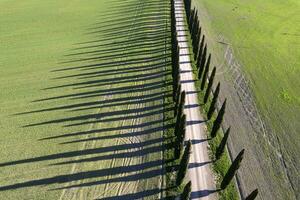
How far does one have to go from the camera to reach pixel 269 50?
1572 inches

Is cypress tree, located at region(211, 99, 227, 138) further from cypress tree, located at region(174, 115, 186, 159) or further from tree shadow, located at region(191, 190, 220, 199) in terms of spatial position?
tree shadow, located at region(191, 190, 220, 199)

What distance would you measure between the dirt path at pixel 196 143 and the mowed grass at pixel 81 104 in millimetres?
2390

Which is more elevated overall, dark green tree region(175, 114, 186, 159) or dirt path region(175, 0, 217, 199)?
dark green tree region(175, 114, 186, 159)

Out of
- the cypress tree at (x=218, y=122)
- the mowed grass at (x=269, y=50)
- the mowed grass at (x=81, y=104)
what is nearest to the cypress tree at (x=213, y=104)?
the cypress tree at (x=218, y=122)

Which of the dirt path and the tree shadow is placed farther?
the dirt path

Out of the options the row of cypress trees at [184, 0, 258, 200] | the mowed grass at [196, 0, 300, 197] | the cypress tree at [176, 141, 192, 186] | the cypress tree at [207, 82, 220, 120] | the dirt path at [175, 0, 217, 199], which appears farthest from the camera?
the mowed grass at [196, 0, 300, 197]

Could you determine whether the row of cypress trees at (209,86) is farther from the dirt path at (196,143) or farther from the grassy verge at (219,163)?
the dirt path at (196,143)

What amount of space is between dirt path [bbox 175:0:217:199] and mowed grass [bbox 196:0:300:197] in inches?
235

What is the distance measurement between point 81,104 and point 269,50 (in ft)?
83.6

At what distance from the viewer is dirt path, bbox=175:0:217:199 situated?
21438mm

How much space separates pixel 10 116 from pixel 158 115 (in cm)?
1363

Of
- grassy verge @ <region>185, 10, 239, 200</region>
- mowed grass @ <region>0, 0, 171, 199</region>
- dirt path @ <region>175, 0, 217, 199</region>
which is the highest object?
mowed grass @ <region>0, 0, 171, 199</region>

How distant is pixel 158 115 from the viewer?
28.2 meters

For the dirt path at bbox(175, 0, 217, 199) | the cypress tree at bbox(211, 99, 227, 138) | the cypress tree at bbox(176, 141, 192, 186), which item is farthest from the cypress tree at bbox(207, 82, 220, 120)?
the cypress tree at bbox(176, 141, 192, 186)
